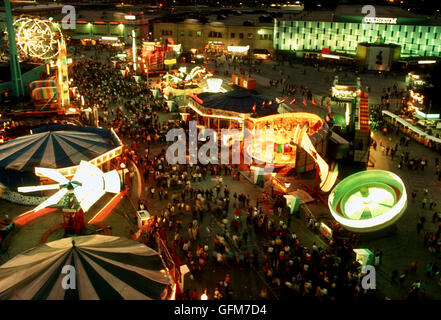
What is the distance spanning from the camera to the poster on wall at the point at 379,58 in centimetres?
6171

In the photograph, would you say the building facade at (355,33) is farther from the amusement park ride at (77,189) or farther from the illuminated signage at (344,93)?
the amusement park ride at (77,189)

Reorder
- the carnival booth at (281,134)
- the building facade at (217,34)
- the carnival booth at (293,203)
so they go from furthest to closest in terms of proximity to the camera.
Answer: the building facade at (217,34) < the carnival booth at (281,134) < the carnival booth at (293,203)

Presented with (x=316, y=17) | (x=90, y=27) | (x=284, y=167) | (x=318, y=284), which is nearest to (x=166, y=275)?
(x=318, y=284)

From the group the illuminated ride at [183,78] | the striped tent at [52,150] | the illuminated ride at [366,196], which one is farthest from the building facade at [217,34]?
the illuminated ride at [366,196]

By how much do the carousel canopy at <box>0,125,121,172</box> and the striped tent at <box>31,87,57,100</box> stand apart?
1710 centimetres

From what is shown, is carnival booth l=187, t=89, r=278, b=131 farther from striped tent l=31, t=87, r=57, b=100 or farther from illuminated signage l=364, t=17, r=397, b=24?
illuminated signage l=364, t=17, r=397, b=24

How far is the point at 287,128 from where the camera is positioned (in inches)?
1221

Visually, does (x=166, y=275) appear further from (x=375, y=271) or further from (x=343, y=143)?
(x=343, y=143)

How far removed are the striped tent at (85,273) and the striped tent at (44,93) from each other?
3047cm

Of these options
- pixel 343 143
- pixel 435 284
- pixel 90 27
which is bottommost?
pixel 435 284

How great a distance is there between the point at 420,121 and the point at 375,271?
24.6 metres

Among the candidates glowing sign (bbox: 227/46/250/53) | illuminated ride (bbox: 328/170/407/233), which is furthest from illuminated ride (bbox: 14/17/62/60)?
glowing sign (bbox: 227/46/250/53)

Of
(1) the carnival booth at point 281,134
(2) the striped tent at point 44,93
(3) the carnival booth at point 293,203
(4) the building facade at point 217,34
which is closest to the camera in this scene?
(3) the carnival booth at point 293,203

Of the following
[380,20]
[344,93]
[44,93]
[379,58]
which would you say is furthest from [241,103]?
[380,20]
